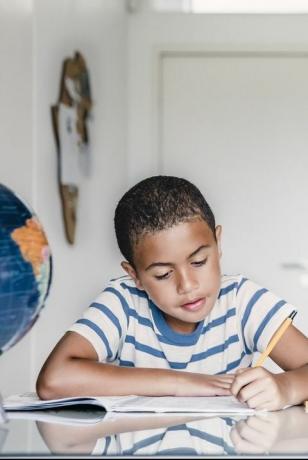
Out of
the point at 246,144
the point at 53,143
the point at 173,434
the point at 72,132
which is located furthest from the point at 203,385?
the point at 246,144

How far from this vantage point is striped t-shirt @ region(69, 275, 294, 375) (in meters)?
1.39

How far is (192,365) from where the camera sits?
1402 millimetres

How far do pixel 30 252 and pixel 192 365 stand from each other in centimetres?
55

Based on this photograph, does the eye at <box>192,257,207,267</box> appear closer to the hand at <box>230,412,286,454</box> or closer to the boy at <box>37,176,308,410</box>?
the boy at <box>37,176,308,410</box>

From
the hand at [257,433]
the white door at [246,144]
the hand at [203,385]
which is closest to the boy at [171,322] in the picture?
the hand at [203,385]

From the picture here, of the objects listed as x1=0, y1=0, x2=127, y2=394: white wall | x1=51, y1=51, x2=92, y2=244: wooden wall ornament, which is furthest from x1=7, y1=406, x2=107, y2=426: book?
x1=51, y1=51, x2=92, y2=244: wooden wall ornament

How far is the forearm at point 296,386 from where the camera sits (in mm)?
1108

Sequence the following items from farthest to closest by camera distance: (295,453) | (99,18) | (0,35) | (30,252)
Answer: (99,18), (0,35), (30,252), (295,453)

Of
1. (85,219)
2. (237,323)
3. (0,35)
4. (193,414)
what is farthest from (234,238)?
(193,414)

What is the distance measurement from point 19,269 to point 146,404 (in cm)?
23

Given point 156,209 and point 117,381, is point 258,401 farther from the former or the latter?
point 156,209

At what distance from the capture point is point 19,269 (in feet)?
2.95

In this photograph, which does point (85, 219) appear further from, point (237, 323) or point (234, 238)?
point (237, 323)

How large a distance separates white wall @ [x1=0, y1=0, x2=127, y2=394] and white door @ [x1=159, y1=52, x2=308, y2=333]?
274 mm
